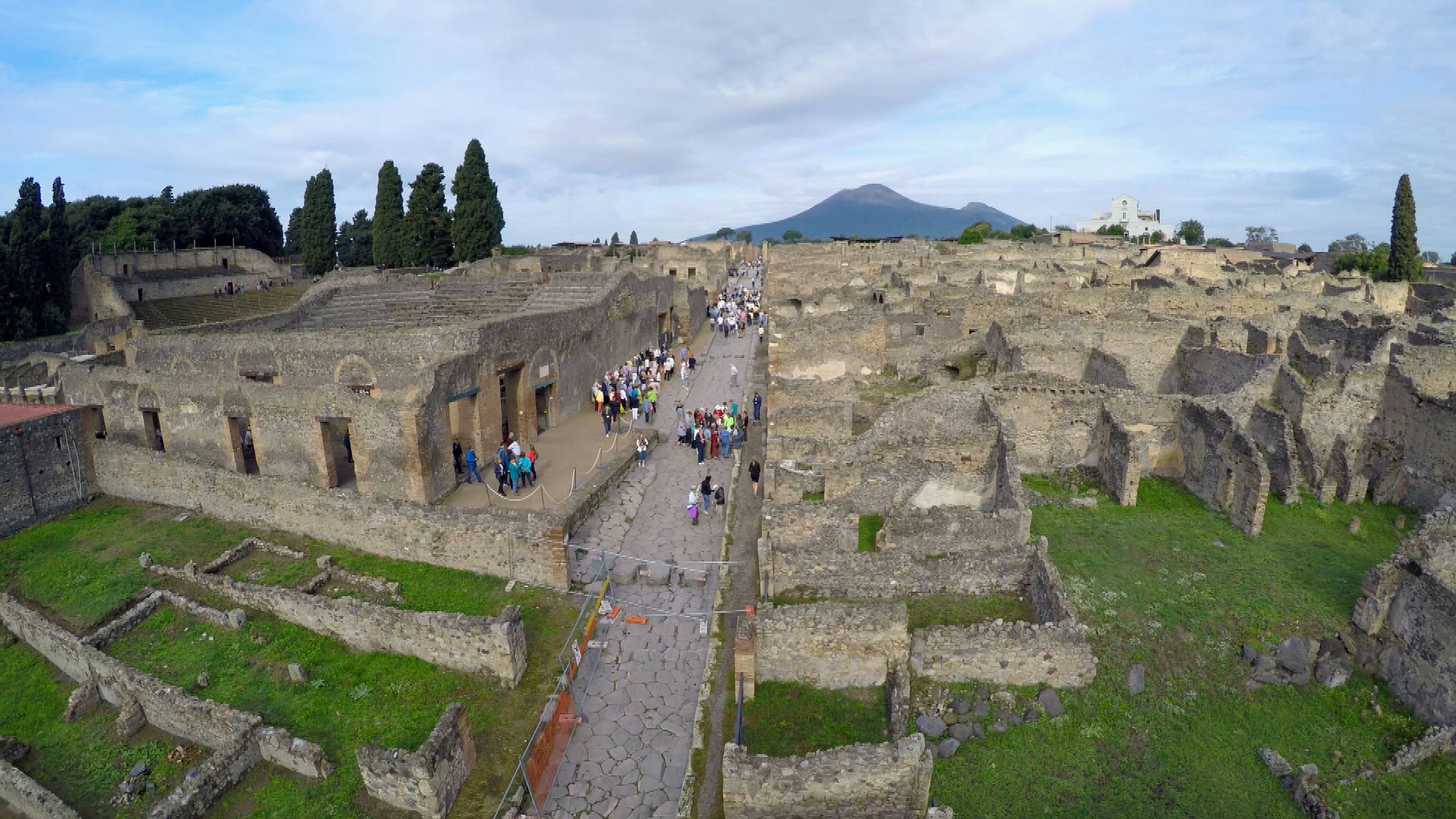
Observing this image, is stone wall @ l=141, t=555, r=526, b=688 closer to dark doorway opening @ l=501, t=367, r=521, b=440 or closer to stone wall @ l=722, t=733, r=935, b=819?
stone wall @ l=722, t=733, r=935, b=819

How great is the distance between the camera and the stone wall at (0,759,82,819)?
26.0 ft

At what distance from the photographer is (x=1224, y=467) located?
43.7ft

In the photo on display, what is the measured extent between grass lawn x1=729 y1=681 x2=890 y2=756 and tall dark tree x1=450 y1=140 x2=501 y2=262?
4493 centimetres

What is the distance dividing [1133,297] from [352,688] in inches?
1057

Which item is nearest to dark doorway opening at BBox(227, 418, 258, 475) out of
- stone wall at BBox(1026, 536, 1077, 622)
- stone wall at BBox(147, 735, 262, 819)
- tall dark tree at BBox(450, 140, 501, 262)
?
stone wall at BBox(147, 735, 262, 819)

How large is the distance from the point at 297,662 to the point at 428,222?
145 ft

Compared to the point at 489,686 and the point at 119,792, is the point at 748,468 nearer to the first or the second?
the point at 489,686

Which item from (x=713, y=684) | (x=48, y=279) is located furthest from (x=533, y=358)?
Result: (x=48, y=279)

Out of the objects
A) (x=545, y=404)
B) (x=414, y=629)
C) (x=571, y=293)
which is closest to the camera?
(x=414, y=629)

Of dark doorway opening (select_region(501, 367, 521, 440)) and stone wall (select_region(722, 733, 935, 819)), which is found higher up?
dark doorway opening (select_region(501, 367, 521, 440))

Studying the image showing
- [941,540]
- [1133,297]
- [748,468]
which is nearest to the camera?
[941,540]

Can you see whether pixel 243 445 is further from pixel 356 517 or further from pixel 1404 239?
pixel 1404 239

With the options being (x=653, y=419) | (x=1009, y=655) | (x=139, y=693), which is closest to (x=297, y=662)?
(x=139, y=693)

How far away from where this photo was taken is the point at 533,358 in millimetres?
19109
